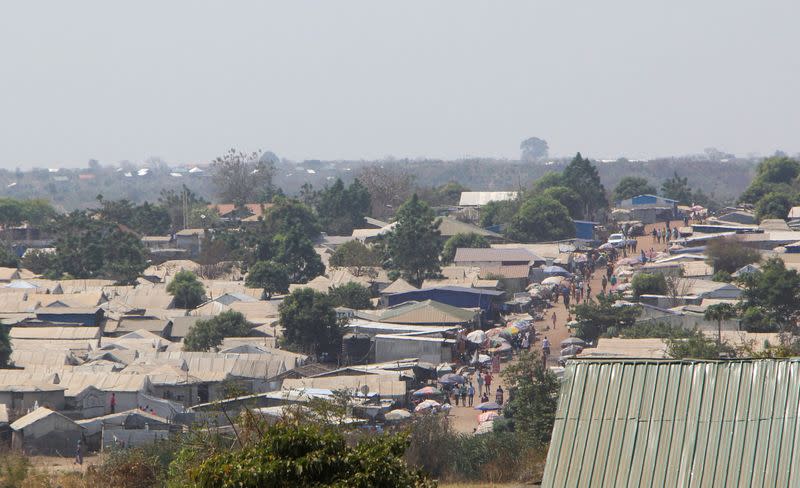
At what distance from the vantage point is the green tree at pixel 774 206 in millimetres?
52750

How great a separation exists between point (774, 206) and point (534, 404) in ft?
114

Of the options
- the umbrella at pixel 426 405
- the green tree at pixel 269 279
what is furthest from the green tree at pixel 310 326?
the green tree at pixel 269 279

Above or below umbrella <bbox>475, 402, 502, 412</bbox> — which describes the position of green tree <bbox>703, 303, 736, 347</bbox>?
above

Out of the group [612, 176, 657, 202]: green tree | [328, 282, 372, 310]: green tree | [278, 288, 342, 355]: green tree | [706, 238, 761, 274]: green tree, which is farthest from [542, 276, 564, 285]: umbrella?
[612, 176, 657, 202]: green tree

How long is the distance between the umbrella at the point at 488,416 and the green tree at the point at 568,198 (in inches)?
1324

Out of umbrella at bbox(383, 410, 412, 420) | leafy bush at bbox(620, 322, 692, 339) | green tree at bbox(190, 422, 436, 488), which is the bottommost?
umbrella at bbox(383, 410, 412, 420)

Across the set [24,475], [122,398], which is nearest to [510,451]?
[24,475]

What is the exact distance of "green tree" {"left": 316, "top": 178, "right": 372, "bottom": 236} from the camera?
59188 mm

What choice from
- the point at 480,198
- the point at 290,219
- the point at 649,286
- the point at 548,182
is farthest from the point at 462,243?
the point at 480,198

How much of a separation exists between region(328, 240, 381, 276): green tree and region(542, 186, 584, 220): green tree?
13.8m

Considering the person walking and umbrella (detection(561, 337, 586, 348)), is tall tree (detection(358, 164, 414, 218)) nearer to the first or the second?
umbrella (detection(561, 337, 586, 348))

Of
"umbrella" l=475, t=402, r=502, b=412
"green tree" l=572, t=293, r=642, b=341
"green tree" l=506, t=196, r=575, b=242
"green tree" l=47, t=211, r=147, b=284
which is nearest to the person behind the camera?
"umbrella" l=475, t=402, r=502, b=412

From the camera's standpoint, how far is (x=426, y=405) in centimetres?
2503

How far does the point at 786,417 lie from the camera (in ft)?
24.3
